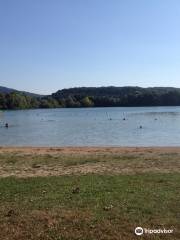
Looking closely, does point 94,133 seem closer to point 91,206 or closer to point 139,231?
point 91,206

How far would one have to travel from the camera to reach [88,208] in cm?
892

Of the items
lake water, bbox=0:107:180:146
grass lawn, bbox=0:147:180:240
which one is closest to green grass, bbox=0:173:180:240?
grass lawn, bbox=0:147:180:240

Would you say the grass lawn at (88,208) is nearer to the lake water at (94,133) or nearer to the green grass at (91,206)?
the green grass at (91,206)

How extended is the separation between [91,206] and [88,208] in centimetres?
20

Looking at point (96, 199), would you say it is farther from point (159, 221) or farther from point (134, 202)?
point (159, 221)

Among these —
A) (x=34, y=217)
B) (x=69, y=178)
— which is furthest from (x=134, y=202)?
(x=69, y=178)

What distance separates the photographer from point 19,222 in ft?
26.4

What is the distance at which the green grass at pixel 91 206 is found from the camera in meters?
7.48

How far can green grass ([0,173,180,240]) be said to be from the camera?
7.48 m

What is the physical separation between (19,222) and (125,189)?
364 centimetres

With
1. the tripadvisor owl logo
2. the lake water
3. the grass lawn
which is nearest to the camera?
the tripadvisor owl logo

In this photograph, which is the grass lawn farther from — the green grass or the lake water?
the lake water

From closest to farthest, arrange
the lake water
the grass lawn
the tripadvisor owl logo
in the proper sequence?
the tripadvisor owl logo → the grass lawn → the lake water

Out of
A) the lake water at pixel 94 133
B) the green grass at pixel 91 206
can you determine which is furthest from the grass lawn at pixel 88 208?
the lake water at pixel 94 133
